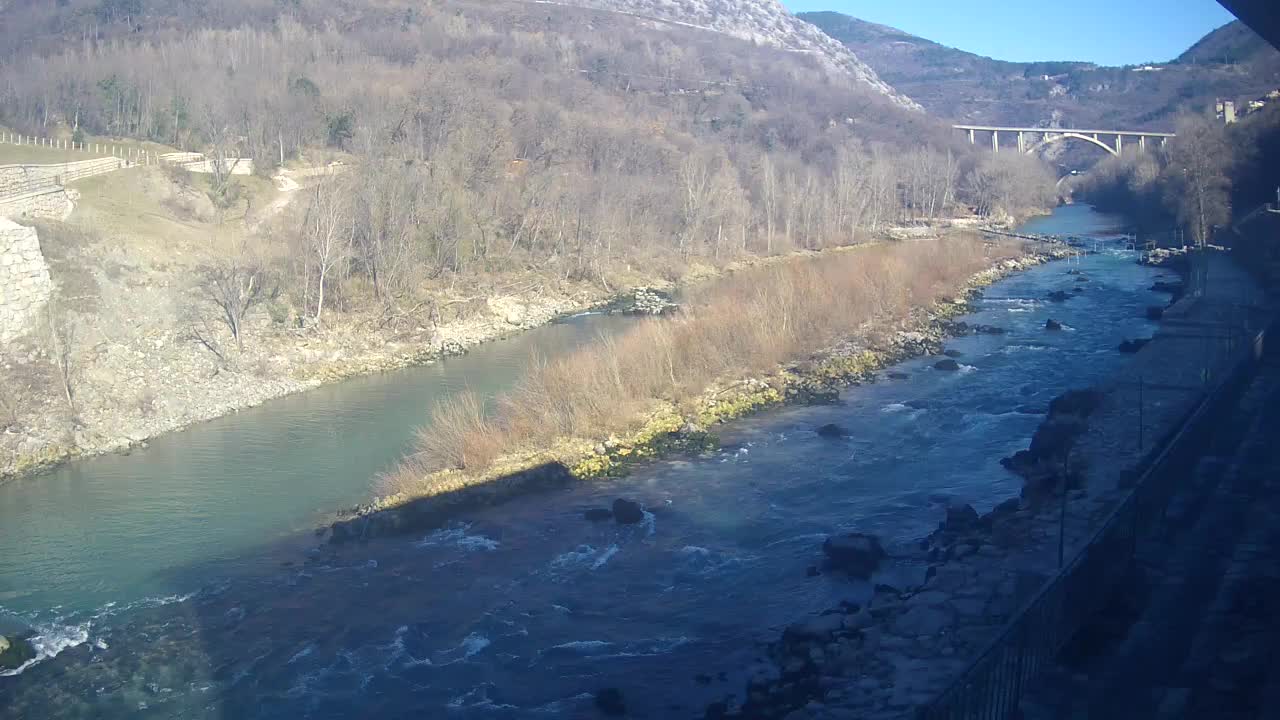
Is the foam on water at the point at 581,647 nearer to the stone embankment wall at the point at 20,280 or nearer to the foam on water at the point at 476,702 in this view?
the foam on water at the point at 476,702

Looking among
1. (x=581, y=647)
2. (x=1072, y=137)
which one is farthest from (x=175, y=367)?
(x=1072, y=137)

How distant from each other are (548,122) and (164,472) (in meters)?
27.3

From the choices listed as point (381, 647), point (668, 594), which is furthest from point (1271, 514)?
point (381, 647)

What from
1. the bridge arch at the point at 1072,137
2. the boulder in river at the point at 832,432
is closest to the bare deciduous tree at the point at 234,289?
the boulder in river at the point at 832,432

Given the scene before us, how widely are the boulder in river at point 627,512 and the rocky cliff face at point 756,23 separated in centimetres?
7296

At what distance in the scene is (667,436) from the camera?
545 inches

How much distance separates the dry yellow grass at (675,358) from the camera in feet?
42.8

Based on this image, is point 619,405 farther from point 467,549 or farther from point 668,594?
point 668,594

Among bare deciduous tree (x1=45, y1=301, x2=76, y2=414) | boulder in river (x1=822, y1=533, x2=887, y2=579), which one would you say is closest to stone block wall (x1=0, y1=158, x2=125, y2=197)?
bare deciduous tree (x1=45, y1=301, x2=76, y2=414)

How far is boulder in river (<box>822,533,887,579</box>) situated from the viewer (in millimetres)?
9070

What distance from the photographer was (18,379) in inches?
616

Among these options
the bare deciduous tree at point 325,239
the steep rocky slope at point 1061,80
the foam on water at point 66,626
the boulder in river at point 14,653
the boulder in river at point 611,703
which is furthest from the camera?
the steep rocky slope at point 1061,80

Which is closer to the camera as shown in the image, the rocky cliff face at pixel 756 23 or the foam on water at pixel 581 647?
the foam on water at pixel 581 647

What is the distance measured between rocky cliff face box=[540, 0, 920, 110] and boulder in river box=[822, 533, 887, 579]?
74.5m
